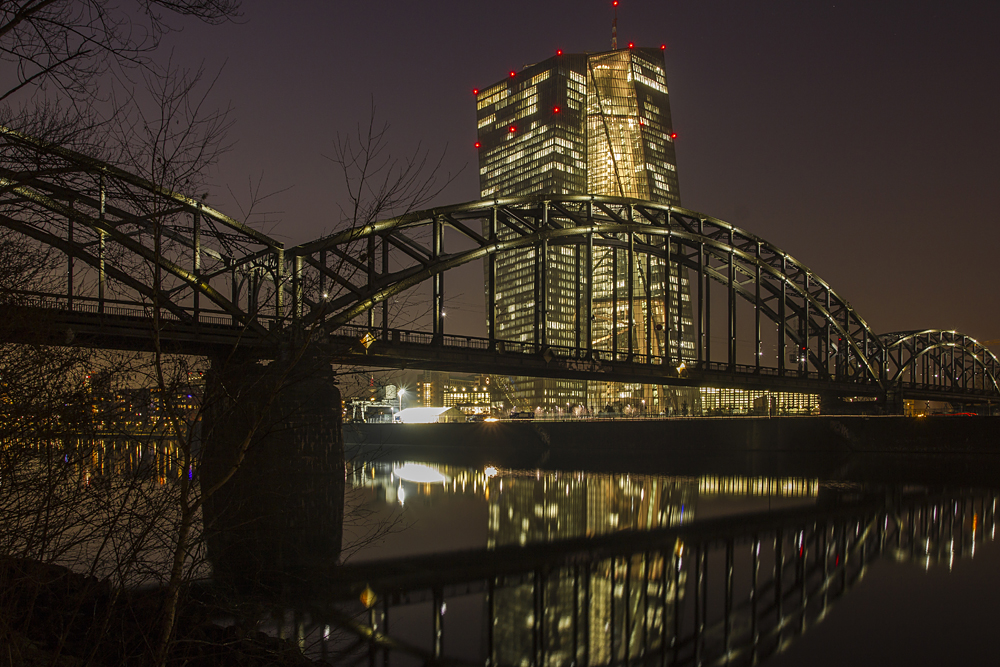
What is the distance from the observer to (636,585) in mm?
20281

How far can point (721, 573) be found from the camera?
2197 centimetres

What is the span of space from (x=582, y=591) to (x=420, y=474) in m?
37.5

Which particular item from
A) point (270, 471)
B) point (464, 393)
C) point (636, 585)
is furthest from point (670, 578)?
point (464, 393)

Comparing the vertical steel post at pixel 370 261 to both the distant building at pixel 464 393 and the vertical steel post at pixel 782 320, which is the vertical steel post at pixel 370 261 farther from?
the distant building at pixel 464 393

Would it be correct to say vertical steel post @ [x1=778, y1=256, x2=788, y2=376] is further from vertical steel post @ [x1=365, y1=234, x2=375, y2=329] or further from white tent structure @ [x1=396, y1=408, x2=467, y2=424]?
vertical steel post @ [x1=365, y1=234, x2=375, y2=329]

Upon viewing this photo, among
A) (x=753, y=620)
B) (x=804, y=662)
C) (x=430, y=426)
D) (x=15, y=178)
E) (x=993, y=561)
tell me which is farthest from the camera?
(x=430, y=426)

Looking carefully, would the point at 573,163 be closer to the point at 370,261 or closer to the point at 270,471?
the point at 270,471

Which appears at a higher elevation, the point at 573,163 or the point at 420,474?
the point at 573,163

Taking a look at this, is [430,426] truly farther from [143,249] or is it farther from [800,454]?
[143,249]

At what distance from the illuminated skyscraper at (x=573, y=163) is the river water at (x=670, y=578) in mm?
104723

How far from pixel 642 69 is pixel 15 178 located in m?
209

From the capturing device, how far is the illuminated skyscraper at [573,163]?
5886 inches

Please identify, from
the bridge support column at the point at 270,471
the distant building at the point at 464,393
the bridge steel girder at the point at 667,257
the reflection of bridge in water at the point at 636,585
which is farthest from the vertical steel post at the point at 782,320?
the distant building at the point at 464,393

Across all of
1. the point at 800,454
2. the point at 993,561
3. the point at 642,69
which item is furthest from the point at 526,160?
the point at 993,561
